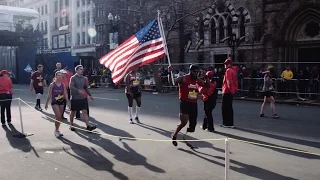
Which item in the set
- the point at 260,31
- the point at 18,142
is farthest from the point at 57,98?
the point at 260,31

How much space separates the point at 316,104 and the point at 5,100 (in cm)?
1309

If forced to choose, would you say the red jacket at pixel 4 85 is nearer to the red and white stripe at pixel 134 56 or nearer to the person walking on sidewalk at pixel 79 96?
the person walking on sidewalk at pixel 79 96

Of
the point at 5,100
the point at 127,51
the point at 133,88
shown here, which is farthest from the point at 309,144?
the point at 5,100

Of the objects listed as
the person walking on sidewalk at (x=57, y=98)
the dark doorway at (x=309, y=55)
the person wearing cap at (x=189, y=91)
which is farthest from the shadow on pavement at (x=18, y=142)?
the dark doorway at (x=309, y=55)

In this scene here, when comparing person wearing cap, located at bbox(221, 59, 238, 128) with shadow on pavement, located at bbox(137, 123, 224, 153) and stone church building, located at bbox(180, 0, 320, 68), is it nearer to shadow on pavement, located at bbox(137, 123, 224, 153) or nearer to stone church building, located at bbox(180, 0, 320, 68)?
shadow on pavement, located at bbox(137, 123, 224, 153)

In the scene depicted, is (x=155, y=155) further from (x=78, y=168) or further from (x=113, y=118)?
(x=113, y=118)

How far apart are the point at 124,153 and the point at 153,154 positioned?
2.04ft

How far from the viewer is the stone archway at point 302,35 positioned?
25578 millimetres

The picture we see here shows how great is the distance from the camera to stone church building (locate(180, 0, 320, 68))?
2602cm

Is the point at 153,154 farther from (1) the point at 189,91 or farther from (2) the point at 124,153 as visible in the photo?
(1) the point at 189,91

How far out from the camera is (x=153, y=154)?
767cm

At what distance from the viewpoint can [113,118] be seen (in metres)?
13.1

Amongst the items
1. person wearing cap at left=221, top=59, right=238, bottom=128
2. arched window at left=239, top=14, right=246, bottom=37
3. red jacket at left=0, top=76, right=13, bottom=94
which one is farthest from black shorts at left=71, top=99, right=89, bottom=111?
arched window at left=239, top=14, right=246, bottom=37

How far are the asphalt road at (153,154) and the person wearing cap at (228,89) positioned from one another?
37 centimetres
